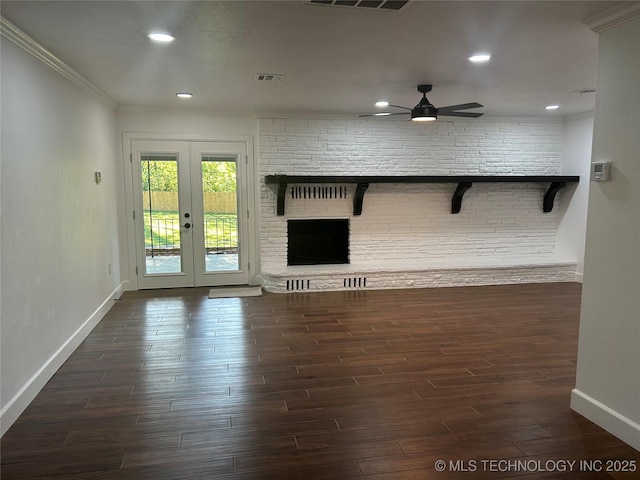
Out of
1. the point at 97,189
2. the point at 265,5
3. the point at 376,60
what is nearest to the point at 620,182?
the point at 376,60

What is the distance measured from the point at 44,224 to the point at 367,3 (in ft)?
8.77

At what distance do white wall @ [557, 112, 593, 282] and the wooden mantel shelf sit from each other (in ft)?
0.59

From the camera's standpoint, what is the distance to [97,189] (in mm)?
4754

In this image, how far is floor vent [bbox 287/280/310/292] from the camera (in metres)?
5.95

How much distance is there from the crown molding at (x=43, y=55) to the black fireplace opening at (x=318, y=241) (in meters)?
3.04

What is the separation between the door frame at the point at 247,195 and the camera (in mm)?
5816

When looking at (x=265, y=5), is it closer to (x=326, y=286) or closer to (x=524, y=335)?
(x=524, y=335)

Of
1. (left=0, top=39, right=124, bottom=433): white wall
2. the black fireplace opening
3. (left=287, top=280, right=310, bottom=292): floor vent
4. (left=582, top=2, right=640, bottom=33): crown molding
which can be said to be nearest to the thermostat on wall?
(left=582, top=2, right=640, bottom=33): crown molding

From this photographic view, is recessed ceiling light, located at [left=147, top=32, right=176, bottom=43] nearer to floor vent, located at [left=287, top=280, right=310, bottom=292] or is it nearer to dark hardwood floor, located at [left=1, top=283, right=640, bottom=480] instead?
dark hardwood floor, located at [left=1, top=283, right=640, bottom=480]

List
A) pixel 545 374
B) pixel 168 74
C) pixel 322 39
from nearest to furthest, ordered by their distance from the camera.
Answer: pixel 322 39 < pixel 545 374 < pixel 168 74

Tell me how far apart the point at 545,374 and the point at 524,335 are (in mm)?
915

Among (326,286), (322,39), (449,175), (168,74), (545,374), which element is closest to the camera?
(322,39)

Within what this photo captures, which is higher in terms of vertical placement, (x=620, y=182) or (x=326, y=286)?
(x=620, y=182)

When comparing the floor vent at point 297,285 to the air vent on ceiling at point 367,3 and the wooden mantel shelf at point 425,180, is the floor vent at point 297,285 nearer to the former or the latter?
the wooden mantel shelf at point 425,180
